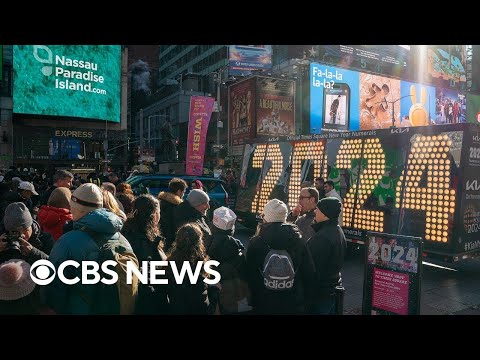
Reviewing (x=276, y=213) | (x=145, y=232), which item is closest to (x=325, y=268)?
(x=276, y=213)

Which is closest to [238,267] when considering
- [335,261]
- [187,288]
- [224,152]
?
[187,288]

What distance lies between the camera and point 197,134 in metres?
19.4

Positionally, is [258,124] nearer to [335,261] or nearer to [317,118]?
[317,118]

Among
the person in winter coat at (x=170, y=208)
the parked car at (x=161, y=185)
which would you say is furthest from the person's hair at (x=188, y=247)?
the parked car at (x=161, y=185)

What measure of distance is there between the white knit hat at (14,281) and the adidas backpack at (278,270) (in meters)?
1.91

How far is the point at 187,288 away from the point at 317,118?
114 ft

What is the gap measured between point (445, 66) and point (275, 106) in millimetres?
32039

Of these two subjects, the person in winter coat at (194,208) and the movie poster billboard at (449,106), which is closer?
the person in winter coat at (194,208)

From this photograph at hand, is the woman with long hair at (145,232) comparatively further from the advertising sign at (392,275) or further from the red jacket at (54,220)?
the advertising sign at (392,275)

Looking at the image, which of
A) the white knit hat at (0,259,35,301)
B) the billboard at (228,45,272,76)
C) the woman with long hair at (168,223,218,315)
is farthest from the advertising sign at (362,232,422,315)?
the billboard at (228,45,272,76)

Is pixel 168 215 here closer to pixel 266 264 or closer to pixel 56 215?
pixel 56 215

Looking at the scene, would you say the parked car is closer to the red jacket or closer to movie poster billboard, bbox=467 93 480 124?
the red jacket

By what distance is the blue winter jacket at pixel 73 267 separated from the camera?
3041 millimetres

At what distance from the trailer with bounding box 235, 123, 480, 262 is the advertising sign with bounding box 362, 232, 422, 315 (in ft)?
10.8
